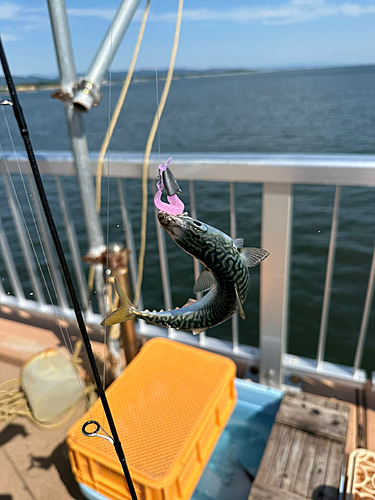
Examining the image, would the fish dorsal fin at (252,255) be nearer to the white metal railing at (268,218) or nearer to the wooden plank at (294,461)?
the white metal railing at (268,218)

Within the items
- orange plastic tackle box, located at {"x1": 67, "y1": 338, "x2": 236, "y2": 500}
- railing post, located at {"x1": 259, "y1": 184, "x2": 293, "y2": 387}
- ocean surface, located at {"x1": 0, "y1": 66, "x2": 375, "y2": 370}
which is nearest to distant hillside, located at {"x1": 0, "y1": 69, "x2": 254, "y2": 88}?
ocean surface, located at {"x1": 0, "y1": 66, "x2": 375, "y2": 370}

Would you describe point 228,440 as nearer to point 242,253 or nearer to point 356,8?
point 242,253

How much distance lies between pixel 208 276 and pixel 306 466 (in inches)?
49.7

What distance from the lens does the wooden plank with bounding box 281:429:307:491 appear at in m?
1.29

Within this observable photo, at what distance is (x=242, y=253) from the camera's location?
40 centimetres

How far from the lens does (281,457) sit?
1.38 m

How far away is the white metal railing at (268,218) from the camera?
1.31 meters

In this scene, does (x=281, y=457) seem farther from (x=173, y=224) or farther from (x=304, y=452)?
(x=173, y=224)

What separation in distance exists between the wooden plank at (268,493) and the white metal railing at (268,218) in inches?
25.2

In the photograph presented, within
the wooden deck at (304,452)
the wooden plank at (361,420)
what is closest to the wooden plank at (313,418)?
the wooden deck at (304,452)

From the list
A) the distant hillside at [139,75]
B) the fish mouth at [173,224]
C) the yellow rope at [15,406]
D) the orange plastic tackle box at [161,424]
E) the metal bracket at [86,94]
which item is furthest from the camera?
the yellow rope at [15,406]

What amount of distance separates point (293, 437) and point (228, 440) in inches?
12.3

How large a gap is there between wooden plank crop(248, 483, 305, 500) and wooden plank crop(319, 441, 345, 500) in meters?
0.09

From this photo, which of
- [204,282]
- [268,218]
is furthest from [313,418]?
[204,282]
